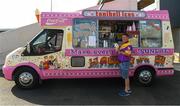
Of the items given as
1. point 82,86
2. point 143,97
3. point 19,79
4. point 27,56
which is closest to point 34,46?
point 27,56

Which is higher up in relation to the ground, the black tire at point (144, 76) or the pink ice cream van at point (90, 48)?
the pink ice cream van at point (90, 48)

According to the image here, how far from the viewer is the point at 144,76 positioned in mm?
10773

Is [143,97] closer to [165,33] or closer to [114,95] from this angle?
[114,95]

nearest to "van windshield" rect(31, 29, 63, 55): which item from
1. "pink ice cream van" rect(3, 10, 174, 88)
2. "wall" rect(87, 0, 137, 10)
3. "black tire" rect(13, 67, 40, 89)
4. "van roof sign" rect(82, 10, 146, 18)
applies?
"pink ice cream van" rect(3, 10, 174, 88)

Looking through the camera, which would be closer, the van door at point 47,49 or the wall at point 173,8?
the van door at point 47,49

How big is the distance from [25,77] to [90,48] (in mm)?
2104

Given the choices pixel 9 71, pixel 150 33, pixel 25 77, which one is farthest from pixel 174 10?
pixel 9 71

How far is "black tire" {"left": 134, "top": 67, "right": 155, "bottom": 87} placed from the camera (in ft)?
35.3

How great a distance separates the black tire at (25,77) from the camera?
406 inches

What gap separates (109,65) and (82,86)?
3.59 ft

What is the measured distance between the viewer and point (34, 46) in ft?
34.2

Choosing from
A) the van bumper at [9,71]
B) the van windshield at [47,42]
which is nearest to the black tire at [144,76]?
the van windshield at [47,42]

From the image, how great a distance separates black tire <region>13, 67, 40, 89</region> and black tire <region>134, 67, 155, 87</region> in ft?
10.1

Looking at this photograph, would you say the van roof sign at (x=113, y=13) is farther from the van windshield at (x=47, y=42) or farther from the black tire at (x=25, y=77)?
the black tire at (x=25, y=77)
